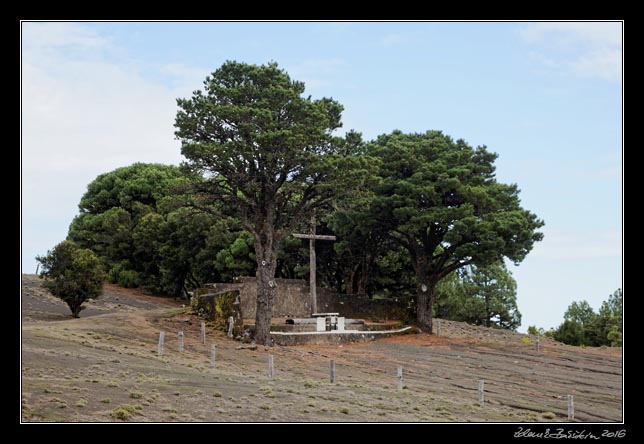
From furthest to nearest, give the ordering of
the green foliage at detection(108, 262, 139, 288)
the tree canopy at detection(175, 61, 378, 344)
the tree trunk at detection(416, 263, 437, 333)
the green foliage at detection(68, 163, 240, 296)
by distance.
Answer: the green foliage at detection(108, 262, 139, 288), the green foliage at detection(68, 163, 240, 296), the tree trunk at detection(416, 263, 437, 333), the tree canopy at detection(175, 61, 378, 344)

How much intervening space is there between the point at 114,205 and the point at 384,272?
1097 inches

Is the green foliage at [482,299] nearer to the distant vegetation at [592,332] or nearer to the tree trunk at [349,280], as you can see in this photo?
the distant vegetation at [592,332]

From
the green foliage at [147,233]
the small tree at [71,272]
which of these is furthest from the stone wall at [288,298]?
the small tree at [71,272]

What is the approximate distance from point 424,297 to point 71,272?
66.0ft

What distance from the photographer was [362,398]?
20125 mm

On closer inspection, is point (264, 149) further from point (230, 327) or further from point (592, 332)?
point (592, 332)

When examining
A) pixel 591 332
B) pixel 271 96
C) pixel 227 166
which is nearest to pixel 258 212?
pixel 227 166

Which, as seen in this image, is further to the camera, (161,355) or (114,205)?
(114,205)

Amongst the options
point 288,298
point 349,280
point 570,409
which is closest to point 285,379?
point 570,409

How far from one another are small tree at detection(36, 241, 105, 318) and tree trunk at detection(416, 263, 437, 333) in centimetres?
1806

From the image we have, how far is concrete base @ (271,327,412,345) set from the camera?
33.8 metres

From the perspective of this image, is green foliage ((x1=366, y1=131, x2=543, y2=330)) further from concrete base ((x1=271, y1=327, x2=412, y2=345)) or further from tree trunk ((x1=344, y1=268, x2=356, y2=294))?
concrete base ((x1=271, y1=327, x2=412, y2=345))

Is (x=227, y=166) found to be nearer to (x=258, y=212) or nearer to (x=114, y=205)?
(x=258, y=212)

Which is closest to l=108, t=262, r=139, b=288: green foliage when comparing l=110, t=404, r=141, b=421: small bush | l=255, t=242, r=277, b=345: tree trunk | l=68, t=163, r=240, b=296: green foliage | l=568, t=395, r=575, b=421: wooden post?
l=68, t=163, r=240, b=296: green foliage
